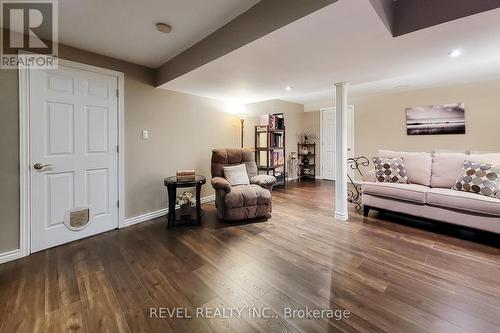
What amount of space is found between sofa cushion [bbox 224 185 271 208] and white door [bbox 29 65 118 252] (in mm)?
1514

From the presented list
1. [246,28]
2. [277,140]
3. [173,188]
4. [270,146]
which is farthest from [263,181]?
[246,28]

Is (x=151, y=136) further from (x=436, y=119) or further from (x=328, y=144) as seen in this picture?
(x=436, y=119)

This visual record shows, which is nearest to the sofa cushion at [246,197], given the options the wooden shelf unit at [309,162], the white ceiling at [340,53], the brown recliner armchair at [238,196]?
the brown recliner armchair at [238,196]

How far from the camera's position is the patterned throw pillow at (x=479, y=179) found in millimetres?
2465

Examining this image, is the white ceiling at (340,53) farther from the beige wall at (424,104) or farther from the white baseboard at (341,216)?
the white baseboard at (341,216)

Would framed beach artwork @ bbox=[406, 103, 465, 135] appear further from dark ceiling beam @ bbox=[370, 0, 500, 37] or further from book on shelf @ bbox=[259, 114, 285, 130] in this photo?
dark ceiling beam @ bbox=[370, 0, 500, 37]

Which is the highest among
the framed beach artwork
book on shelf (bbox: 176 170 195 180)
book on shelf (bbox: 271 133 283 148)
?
the framed beach artwork

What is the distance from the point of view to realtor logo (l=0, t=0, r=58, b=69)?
1.78 m

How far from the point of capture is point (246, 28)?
6.01 feet

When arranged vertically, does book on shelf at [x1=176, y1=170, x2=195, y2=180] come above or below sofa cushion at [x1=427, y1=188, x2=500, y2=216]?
above

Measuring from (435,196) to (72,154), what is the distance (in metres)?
4.29

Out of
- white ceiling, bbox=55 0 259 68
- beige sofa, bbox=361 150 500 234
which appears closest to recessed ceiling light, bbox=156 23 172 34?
white ceiling, bbox=55 0 259 68

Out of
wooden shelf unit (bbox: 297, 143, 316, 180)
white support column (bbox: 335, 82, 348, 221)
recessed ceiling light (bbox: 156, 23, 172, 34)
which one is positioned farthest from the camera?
wooden shelf unit (bbox: 297, 143, 316, 180)

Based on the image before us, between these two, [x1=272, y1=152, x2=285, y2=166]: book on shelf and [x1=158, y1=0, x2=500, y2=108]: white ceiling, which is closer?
[x1=158, y1=0, x2=500, y2=108]: white ceiling
